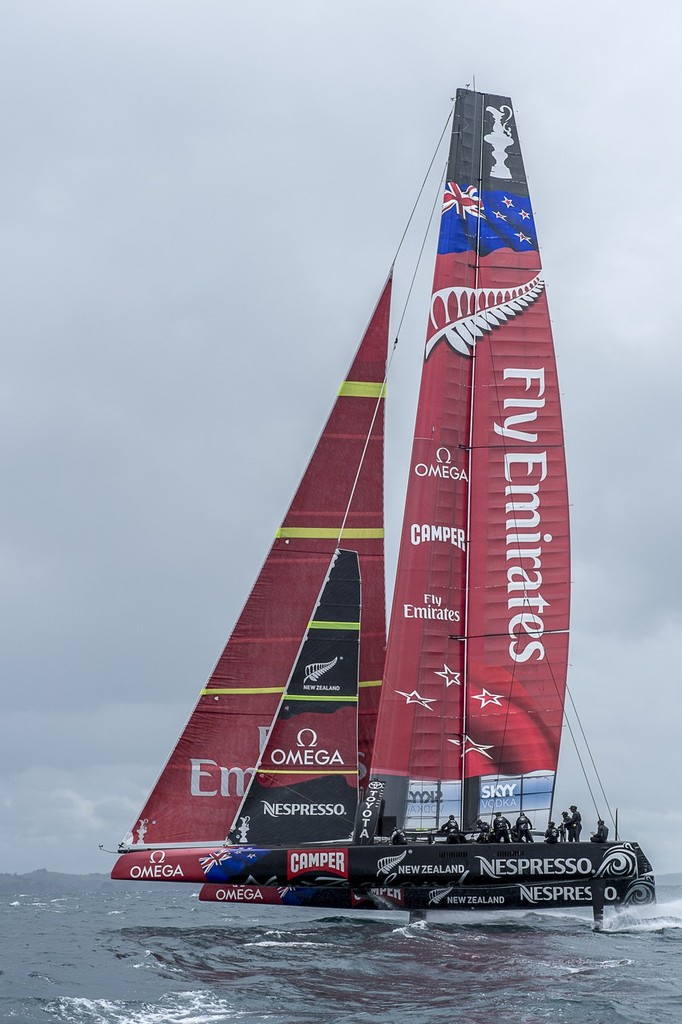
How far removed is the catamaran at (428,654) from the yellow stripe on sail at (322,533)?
51mm

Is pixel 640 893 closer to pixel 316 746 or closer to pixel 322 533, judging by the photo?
pixel 316 746

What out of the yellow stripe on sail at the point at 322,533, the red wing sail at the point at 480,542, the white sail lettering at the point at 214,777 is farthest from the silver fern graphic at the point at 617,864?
the yellow stripe on sail at the point at 322,533

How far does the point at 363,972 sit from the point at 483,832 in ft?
23.7

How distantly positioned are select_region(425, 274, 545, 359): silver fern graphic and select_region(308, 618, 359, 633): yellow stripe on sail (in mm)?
6232

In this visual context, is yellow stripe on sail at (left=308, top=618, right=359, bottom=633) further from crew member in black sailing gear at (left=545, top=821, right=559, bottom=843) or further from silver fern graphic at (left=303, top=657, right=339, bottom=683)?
crew member in black sailing gear at (left=545, top=821, right=559, bottom=843)

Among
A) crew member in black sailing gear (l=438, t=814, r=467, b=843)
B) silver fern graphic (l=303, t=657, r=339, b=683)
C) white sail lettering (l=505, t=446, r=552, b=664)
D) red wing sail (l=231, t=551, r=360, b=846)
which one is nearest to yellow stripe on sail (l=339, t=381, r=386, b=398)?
white sail lettering (l=505, t=446, r=552, b=664)

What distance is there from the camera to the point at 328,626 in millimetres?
26922

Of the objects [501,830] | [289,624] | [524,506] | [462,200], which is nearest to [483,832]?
[501,830]

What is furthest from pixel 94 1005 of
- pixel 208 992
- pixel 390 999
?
pixel 390 999

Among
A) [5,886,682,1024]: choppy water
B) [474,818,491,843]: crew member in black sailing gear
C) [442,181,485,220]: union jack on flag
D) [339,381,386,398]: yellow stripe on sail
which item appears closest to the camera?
[5,886,682,1024]: choppy water

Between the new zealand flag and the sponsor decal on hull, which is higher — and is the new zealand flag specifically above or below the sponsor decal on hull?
above

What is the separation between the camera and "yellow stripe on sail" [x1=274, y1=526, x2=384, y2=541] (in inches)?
1094

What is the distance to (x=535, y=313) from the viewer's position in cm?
2900

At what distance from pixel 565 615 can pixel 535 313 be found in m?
6.79
